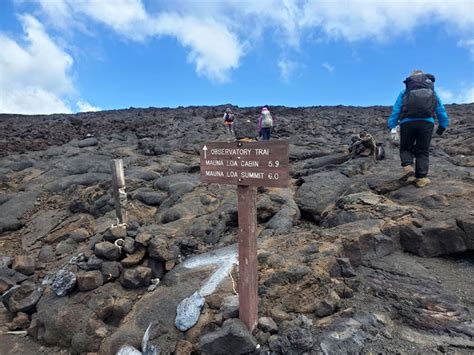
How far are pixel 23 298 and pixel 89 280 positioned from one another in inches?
61.9

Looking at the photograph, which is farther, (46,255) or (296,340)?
(46,255)

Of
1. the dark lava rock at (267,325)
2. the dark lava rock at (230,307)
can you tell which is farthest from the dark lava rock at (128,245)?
the dark lava rock at (267,325)

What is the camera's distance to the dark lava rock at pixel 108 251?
6.00m

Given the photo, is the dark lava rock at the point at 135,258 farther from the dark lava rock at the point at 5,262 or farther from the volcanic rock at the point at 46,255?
the dark lava rock at the point at 5,262

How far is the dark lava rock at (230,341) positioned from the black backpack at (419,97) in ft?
17.6

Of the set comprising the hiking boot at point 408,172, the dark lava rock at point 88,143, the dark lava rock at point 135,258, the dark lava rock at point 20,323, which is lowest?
the dark lava rock at point 20,323

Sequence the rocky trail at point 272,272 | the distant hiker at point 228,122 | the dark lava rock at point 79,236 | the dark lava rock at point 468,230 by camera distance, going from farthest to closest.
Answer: the distant hiker at point 228,122
the dark lava rock at point 79,236
the dark lava rock at point 468,230
the rocky trail at point 272,272

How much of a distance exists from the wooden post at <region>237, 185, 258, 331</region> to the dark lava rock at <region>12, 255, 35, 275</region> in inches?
233

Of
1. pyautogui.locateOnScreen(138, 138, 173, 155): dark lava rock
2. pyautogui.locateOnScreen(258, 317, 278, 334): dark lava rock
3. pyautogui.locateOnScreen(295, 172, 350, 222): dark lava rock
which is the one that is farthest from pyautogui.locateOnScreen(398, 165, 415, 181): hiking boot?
pyautogui.locateOnScreen(138, 138, 173, 155): dark lava rock

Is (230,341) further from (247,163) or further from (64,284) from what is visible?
(64,284)

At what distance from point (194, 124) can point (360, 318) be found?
24.6 metres

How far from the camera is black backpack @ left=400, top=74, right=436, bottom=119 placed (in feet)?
22.6

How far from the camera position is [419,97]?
6.89 m

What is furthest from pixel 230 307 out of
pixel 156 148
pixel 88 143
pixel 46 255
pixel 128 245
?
pixel 88 143
